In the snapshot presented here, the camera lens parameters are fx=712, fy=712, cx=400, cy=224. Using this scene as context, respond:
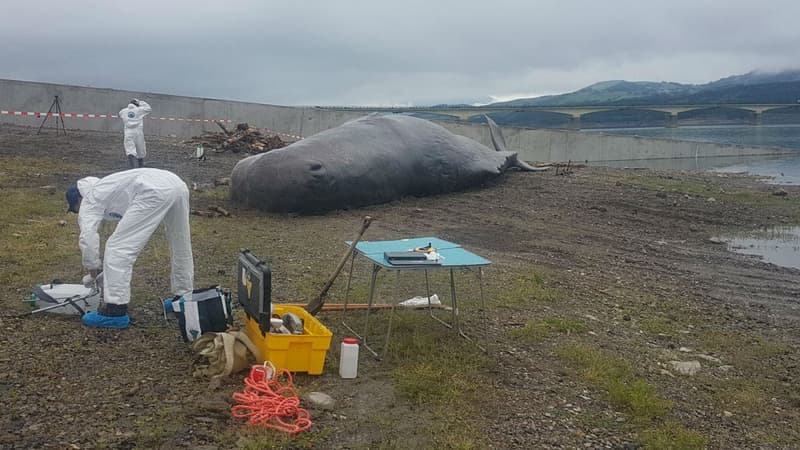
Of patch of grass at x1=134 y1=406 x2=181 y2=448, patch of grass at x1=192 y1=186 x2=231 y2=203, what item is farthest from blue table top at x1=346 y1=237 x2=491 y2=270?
patch of grass at x1=192 y1=186 x2=231 y2=203

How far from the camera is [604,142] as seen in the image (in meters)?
29.8

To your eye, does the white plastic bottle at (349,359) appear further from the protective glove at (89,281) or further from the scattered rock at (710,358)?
the scattered rock at (710,358)

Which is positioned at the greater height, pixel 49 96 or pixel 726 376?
pixel 49 96

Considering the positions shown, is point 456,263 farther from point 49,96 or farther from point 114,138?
point 49,96

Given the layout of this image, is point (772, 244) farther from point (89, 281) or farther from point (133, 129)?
point (133, 129)

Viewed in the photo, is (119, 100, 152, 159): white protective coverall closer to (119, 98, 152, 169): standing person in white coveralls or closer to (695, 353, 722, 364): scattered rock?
(119, 98, 152, 169): standing person in white coveralls

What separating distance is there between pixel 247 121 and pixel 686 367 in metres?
24.0

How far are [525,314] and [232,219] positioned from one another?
18.0 ft

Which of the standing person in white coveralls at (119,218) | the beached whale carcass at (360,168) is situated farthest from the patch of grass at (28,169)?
the standing person in white coveralls at (119,218)

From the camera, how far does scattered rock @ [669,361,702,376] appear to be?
5.64 m

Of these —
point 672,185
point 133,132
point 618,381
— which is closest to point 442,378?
point 618,381

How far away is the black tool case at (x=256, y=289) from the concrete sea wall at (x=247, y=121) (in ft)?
73.0

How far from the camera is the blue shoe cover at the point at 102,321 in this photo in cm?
579

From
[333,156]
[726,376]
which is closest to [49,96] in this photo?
[333,156]
